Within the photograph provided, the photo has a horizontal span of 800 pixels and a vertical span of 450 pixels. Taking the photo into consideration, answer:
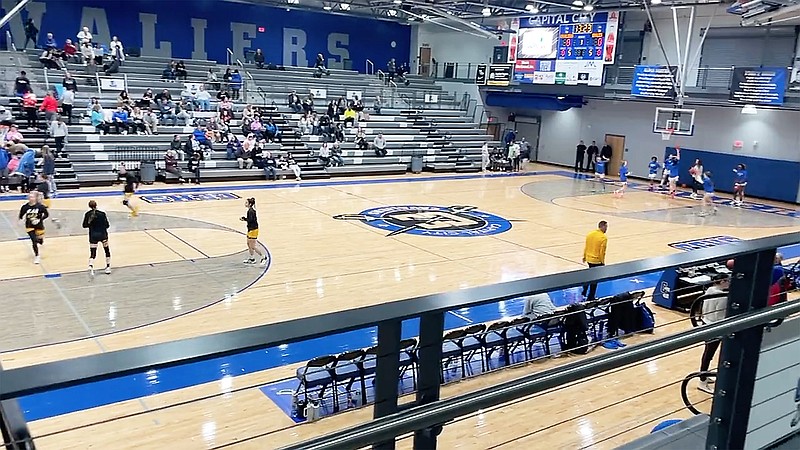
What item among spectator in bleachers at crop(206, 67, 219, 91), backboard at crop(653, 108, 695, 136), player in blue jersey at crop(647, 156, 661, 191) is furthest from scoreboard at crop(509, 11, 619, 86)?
spectator in bleachers at crop(206, 67, 219, 91)

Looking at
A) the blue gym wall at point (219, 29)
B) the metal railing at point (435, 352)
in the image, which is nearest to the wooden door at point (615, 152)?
the blue gym wall at point (219, 29)

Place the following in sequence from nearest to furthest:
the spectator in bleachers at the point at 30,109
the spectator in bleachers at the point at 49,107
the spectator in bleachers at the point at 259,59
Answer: the spectator in bleachers at the point at 49,107
the spectator in bleachers at the point at 30,109
the spectator in bleachers at the point at 259,59

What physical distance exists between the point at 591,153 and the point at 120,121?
22.5 metres

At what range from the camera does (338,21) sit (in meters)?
42.8

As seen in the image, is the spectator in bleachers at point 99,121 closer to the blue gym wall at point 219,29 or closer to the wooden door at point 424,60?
the blue gym wall at point 219,29

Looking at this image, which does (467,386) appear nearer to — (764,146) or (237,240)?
(237,240)

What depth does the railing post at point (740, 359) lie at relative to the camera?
2871mm

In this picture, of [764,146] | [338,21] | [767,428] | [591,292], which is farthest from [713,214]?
[338,21]

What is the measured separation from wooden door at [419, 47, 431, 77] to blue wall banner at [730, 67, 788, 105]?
22375 mm

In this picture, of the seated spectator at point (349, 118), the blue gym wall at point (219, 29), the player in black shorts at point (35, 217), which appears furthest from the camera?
the blue gym wall at point (219, 29)

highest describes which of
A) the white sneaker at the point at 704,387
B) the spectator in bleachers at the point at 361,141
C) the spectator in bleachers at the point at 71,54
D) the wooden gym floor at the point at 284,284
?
the spectator in bleachers at the point at 71,54

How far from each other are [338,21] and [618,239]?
→ 29026mm

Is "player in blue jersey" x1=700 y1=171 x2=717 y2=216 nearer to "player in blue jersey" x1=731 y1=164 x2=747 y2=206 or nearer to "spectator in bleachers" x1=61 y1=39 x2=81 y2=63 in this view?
"player in blue jersey" x1=731 y1=164 x2=747 y2=206

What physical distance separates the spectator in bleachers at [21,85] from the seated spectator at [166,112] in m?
4.90
